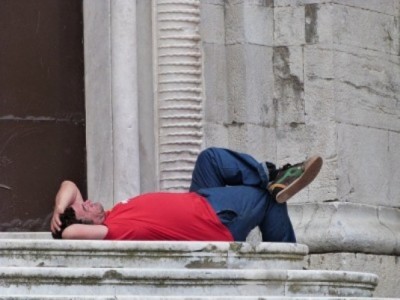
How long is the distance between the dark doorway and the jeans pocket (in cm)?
168

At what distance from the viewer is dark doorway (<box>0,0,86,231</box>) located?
1122cm

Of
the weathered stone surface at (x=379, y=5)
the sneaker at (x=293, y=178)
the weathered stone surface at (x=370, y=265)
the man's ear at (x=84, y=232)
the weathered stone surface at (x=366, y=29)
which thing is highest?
the weathered stone surface at (x=379, y=5)

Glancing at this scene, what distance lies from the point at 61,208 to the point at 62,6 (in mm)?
1981

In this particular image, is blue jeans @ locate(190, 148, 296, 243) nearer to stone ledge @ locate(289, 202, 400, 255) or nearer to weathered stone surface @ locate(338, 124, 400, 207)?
stone ledge @ locate(289, 202, 400, 255)

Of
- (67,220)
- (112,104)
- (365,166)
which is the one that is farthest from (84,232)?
(365,166)

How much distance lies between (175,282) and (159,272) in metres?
0.09

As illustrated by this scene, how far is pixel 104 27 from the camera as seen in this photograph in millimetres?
11227

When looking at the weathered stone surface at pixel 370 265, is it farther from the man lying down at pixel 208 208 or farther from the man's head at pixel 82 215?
the man's head at pixel 82 215

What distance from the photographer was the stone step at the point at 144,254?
888cm

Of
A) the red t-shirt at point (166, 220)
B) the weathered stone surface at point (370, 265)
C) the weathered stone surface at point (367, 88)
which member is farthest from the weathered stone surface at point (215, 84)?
the red t-shirt at point (166, 220)

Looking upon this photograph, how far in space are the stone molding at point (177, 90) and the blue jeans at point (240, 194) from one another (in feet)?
2.84

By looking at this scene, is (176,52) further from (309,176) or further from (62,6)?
(309,176)

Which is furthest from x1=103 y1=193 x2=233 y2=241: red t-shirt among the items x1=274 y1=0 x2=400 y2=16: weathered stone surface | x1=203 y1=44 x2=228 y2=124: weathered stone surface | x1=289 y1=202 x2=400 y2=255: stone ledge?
x1=274 y1=0 x2=400 y2=16: weathered stone surface

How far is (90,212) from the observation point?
31.6 ft
